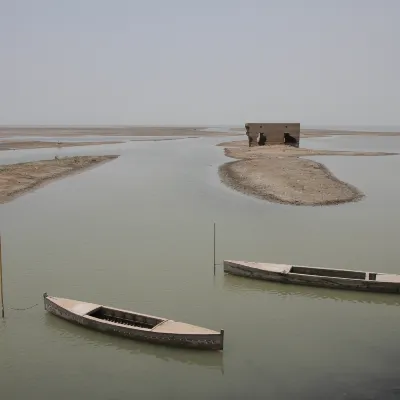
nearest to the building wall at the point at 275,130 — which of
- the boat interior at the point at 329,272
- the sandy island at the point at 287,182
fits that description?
the sandy island at the point at 287,182

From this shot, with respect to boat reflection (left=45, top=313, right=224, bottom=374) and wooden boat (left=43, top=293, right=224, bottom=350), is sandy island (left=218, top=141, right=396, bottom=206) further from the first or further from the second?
boat reflection (left=45, top=313, right=224, bottom=374)

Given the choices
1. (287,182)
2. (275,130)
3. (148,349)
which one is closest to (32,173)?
(287,182)

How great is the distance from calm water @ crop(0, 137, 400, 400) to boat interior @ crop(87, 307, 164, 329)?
0.75 metres

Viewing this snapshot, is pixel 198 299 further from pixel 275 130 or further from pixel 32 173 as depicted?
pixel 275 130

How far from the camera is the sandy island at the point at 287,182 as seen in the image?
33.0 m

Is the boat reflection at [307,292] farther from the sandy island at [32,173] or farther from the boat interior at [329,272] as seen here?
the sandy island at [32,173]

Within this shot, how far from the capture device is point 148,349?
12672 mm

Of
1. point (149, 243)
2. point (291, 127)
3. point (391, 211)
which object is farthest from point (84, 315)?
point (291, 127)

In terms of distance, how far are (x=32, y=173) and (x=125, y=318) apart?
3525 cm

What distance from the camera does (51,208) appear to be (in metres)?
31.0

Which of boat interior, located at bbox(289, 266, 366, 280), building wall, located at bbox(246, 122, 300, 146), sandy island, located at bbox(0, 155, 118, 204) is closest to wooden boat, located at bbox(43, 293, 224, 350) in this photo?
boat interior, located at bbox(289, 266, 366, 280)

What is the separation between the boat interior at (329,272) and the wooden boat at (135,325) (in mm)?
6372

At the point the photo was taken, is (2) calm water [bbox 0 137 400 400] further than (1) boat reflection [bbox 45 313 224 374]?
No

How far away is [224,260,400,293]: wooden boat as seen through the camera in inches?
656
